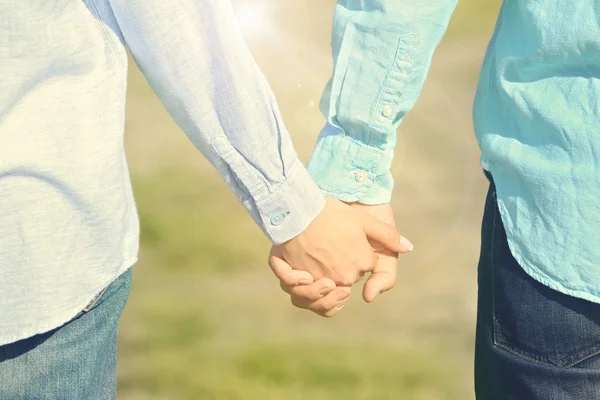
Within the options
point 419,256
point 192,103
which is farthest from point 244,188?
point 419,256

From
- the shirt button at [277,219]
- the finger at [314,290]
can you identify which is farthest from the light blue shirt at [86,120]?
the finger at [314,290]

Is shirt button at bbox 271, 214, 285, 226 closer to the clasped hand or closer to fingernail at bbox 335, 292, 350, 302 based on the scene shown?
the clasped hand

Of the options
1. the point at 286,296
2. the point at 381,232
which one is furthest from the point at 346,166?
the point at 286,296

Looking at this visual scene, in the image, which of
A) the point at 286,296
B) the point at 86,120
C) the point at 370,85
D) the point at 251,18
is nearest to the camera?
the point at 86,120

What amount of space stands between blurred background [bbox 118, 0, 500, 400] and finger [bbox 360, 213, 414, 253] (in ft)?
3.85

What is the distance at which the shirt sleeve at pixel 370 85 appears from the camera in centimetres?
120

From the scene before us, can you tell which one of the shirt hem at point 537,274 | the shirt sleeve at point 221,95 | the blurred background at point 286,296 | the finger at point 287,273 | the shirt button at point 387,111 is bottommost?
the blurred background at point 286,296

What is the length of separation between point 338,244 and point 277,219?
0.16 meters

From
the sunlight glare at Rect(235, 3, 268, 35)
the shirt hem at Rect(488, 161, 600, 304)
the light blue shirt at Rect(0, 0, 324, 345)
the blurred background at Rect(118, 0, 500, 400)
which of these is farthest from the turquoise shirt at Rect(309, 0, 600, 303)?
the sunlight glare at Rect(235, 3, 268, 35)

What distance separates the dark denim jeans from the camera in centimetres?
108

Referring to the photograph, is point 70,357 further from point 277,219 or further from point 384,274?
point 384,274

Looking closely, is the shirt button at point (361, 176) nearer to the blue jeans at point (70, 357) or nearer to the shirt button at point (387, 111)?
the shirt button at point (387, 111)

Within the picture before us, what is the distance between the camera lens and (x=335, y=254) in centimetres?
128

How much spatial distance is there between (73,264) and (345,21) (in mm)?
611
